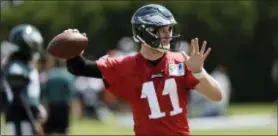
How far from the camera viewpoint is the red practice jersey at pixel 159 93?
21.7 ft

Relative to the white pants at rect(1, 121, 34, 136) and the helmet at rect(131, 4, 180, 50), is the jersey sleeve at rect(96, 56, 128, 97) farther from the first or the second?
the white pants at rect(1, 121, 34, 136)

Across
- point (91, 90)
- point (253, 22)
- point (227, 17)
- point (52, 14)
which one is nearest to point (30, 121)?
point (52, 14)

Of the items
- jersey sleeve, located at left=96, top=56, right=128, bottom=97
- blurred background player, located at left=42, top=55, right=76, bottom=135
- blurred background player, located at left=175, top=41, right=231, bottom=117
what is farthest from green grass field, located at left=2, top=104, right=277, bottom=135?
jersey sleeve, located at left=96, top=56, right=128, bottom=97

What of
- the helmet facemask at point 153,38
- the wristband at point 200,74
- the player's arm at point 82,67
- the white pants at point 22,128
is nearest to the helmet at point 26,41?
the white pants at point 22,128

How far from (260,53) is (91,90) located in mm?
9937

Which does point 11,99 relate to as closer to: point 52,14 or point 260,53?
point 52,14

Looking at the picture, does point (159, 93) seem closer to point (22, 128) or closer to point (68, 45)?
point (68, 45)

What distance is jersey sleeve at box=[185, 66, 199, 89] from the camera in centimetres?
650

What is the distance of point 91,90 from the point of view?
24.4 meters

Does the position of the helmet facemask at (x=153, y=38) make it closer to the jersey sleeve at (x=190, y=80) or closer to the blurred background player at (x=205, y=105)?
the jersey sleeve at (x=190, y=80)

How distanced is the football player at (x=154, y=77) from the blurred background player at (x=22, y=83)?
2459 mm

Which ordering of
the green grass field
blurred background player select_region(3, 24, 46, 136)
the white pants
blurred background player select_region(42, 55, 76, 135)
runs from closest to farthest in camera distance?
blurred background player select_region(3, 24, 46, 136), the white pants, blurred background player select_region(42, 55, 76, 135), the green grass field

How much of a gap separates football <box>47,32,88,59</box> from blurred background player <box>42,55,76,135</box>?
771 cm

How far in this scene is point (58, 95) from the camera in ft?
48.2
